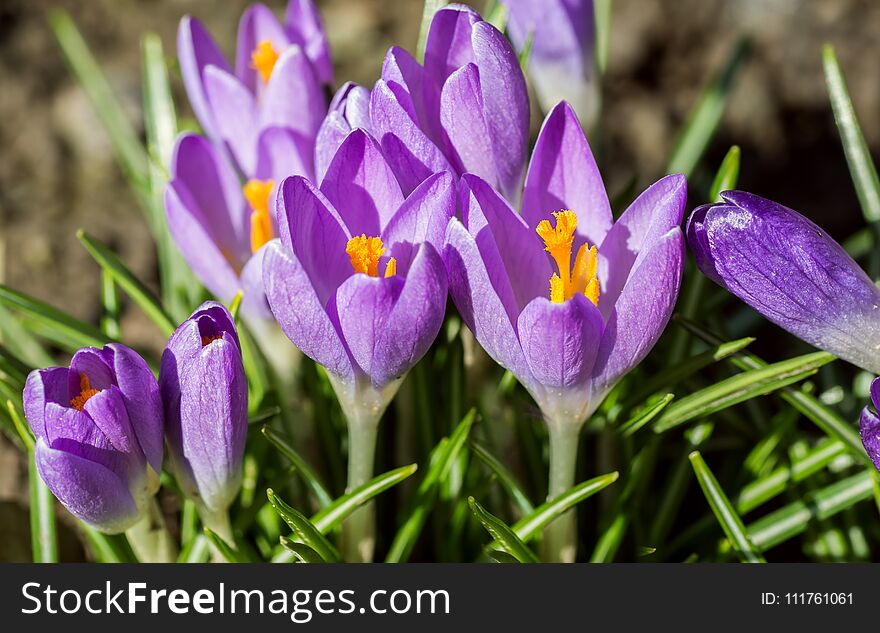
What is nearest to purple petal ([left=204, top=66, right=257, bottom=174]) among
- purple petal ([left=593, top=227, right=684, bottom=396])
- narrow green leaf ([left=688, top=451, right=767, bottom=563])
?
purple petal ([left=593, top=227, right=684, bottom=396])

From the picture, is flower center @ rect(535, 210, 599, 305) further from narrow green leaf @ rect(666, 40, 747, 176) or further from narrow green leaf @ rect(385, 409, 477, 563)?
narrow green leaf @ rect(666, 40, 747, 176)

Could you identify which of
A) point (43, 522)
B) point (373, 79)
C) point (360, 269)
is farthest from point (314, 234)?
point (373, 79)

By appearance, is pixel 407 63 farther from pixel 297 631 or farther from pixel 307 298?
pixel 297 631

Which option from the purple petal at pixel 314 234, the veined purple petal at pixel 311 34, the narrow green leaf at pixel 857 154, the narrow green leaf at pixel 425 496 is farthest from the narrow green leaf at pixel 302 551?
the narrow green leaf at pixel 857 154

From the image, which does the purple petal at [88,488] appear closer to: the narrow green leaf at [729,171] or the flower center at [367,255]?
the flower center at [367,255]

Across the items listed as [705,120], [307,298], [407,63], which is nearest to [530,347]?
[307,298]

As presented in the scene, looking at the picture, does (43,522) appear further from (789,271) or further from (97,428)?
(789,271)
